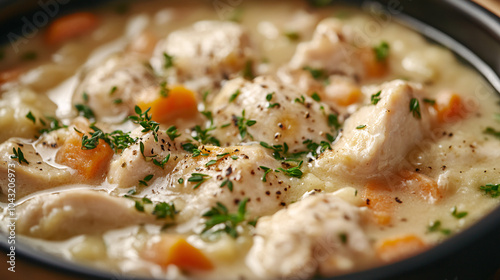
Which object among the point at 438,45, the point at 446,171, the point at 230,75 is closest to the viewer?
the point at 446,171

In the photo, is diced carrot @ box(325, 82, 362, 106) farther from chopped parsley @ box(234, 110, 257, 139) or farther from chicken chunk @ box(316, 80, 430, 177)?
chopped parsley @ box(234, 110, 257, 139)

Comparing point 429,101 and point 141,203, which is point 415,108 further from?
point 141,203

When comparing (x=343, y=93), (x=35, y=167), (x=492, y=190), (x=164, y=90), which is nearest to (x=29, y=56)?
(x=164, y=90)

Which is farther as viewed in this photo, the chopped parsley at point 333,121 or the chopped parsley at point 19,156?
the chopped parsley at point 333,121

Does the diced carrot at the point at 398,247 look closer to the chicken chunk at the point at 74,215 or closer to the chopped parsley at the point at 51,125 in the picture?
the chicken chunk at the point at 74,215

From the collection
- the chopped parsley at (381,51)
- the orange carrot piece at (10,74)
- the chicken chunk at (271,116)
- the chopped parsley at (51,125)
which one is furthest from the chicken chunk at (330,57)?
the orange carrot piece at (10,74)

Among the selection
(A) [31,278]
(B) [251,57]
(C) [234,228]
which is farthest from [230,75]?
(A) [31,278]

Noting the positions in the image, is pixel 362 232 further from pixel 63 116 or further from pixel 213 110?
pixel 63 116
